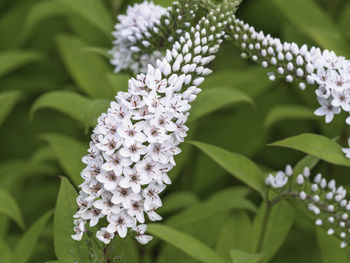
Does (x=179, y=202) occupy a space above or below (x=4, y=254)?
above

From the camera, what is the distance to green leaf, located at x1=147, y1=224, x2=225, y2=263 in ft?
10.7

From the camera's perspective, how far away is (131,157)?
2.45 m

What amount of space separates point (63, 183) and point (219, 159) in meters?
0.92

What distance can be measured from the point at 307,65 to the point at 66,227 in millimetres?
1594

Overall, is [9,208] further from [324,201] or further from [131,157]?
[324,201]

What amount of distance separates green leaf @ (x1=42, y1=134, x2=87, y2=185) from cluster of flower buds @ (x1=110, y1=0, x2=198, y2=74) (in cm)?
74

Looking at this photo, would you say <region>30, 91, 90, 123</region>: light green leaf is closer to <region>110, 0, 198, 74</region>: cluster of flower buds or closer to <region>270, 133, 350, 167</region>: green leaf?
<region>110, 0, 198, 74</region>: cluster of flower buds

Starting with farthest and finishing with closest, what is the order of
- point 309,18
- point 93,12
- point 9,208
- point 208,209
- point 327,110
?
point 309,18
point 93,12
point 208,209
point 9,208
point 327,110

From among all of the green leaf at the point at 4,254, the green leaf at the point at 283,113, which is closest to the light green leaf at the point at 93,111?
the green leaf at the point at 4,254

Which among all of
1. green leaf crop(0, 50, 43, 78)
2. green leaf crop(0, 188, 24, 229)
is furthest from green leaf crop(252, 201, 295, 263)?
green leaf crop(0, 50, 43, 78)

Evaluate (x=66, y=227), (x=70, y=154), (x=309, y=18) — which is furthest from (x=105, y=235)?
(x=309, y=18)

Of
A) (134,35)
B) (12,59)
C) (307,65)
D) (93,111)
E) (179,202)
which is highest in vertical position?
(307,65)

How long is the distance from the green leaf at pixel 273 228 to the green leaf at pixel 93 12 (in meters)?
1.93

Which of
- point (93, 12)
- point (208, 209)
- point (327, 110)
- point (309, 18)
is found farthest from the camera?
point (309, 18)
